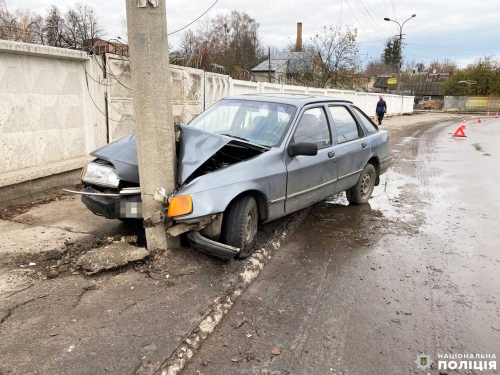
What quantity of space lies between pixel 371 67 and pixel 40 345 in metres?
110

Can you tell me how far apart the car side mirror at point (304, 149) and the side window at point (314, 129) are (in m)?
0.22

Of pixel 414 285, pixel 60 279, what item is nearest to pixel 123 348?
pixel 60 279

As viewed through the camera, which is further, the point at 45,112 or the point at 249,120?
the point at 45,112

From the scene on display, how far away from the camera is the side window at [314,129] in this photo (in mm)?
4695

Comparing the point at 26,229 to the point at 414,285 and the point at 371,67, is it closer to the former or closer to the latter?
the point at 414,285

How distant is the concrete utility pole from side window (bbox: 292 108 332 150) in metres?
1.55

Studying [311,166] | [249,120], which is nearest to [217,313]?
[311,166]

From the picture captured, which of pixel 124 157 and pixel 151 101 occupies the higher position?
pixel 151 101

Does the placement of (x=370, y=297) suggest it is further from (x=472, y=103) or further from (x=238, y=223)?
(x=472, y=103)

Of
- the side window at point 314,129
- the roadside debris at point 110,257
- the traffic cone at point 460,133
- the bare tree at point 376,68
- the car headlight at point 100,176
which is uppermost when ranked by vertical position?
the bare tree at point 376,68

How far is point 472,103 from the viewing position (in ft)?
180

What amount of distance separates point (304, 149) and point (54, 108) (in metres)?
4.42

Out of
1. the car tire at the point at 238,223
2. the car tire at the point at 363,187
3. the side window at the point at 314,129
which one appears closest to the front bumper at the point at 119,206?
the car tire at the point at 238,223

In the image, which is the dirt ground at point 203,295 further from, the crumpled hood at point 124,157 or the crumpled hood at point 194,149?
the crumpled hood at point 194,149
